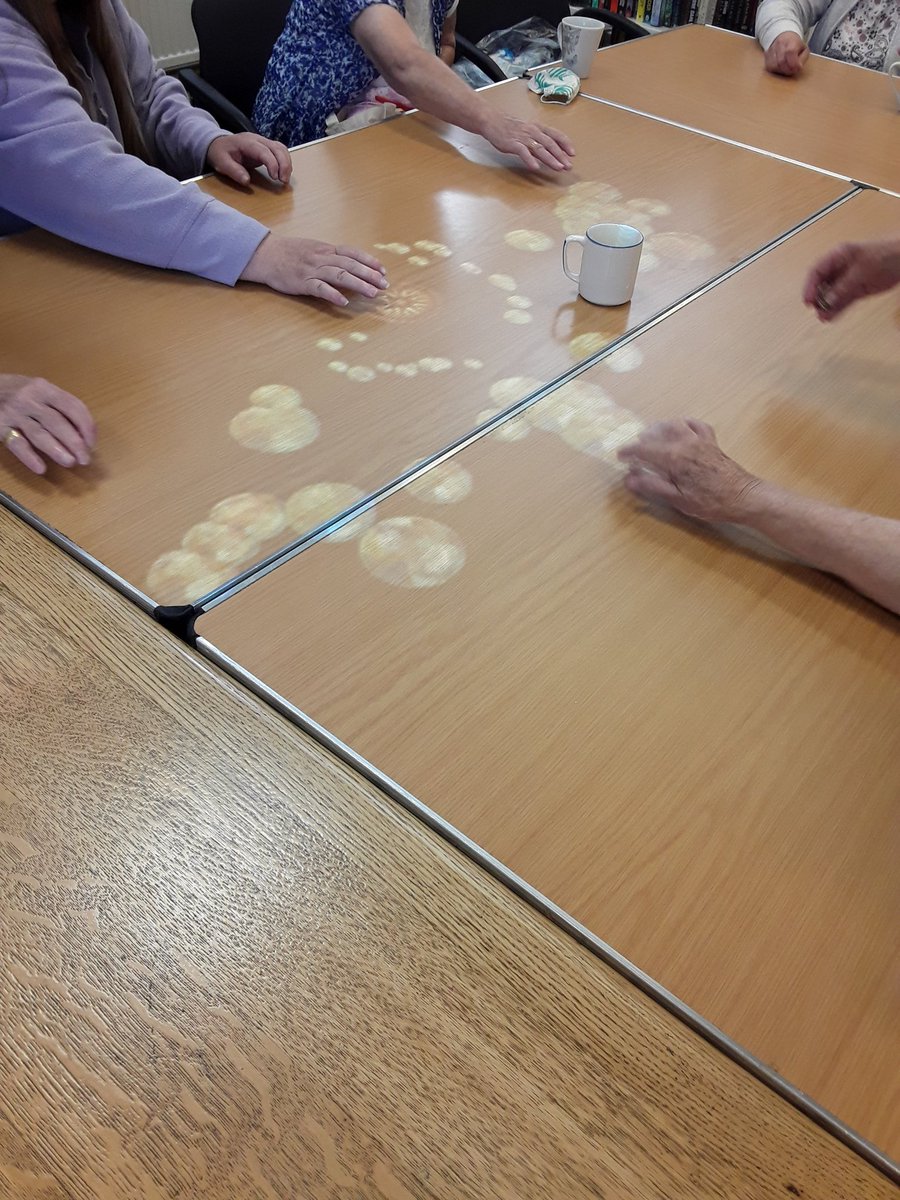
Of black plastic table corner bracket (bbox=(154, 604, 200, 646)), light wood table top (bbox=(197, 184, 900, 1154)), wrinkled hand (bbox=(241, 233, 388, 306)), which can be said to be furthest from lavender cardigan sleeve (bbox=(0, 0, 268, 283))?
black plastic table corner bracket (bbox=(154, 604, 200, 646))

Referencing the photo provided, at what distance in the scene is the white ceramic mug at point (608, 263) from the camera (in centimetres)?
135

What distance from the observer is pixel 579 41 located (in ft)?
→ 7.00

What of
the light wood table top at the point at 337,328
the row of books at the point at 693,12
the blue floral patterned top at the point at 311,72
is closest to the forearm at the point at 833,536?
the light wood table top at the point at 337,328

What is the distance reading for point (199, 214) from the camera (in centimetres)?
134

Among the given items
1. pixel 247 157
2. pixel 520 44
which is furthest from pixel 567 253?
pixel 520 44

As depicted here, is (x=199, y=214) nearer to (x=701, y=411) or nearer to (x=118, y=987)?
(x=701, y=411)

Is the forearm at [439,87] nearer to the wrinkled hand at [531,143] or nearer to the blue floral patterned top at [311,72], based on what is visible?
the wrinkled hand at [531,143]

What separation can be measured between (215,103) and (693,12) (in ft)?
8.30

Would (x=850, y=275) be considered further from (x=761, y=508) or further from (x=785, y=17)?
(x=785, y=17)

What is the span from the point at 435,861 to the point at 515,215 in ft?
4.08

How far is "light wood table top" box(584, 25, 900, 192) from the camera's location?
198 cm

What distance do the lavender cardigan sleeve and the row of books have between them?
3.08 meters

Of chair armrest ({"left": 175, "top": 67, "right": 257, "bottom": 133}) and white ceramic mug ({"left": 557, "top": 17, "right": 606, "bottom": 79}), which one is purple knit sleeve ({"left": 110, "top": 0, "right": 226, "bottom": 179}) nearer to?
chair armrest ({"left": 175, "top": 67, "right": 257, "bottom": 133})

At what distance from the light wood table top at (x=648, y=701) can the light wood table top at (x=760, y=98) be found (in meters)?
1.09
